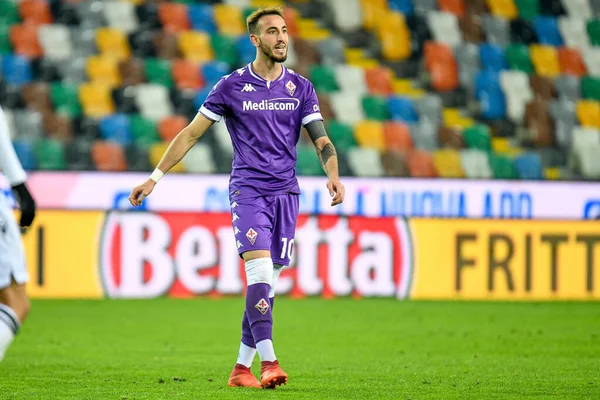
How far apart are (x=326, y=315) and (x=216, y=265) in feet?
6.99

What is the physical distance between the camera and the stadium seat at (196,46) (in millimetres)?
17766

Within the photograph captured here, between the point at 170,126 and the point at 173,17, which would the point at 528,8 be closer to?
the point at 173,17

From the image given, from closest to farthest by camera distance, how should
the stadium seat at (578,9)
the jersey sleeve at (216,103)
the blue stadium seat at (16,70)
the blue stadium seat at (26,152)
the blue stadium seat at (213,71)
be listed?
1. the jersey sleeve at (216,103)
2. the blue stadium seat at (26,152)
3. the blue stadium seat at (16,70)
4. the blue stadium seat at (213,71)
5. the stadium seat at (578,9)

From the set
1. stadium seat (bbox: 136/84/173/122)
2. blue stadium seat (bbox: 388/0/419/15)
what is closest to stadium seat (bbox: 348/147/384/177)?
stadium seat (bbox: 136/84/173/122)

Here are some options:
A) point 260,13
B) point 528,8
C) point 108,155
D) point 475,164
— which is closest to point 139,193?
point 260,13

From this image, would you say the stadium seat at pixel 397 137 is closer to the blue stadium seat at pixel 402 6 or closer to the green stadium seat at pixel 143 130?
the blue stadium seat at pixel 402 6

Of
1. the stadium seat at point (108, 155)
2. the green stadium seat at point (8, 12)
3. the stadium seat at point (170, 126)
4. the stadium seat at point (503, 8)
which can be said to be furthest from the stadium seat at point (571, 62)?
the green stadium seat at point (8, 12)

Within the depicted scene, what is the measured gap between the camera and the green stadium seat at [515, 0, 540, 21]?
19.8 meters

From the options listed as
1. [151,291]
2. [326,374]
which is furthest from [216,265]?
[326,374]

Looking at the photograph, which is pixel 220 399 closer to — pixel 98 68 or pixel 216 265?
pixel 216 265

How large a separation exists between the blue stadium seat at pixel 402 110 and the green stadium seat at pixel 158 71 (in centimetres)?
324

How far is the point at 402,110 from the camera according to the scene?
17750 millimetres

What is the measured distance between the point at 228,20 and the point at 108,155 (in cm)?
354

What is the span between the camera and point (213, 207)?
14.9 metres
